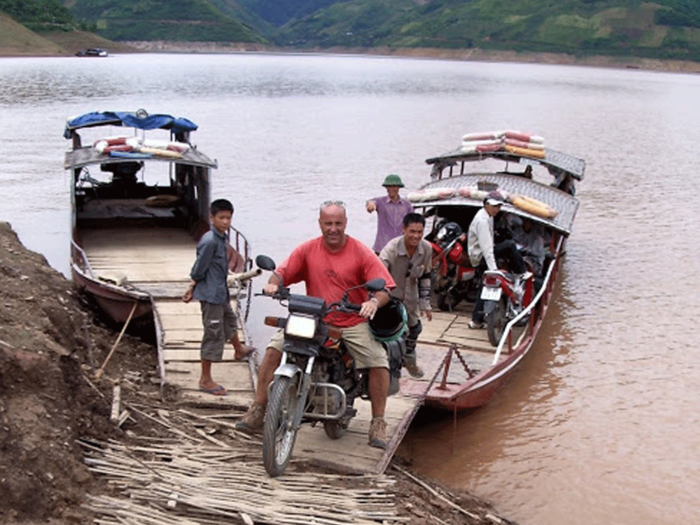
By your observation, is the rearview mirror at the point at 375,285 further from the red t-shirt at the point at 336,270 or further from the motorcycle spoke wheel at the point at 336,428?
the motorcycle spoke wheel at the point at 336,428

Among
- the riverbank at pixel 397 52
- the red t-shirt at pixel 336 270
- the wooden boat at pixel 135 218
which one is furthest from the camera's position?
the riverbank at pixel 397 52

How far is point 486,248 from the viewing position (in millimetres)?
9648

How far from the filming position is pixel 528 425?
9641mm

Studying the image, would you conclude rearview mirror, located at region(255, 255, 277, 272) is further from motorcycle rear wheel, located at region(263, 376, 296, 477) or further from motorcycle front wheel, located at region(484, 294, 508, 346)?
motorcycle front wheel, located at region(484, 294, 508, 346)

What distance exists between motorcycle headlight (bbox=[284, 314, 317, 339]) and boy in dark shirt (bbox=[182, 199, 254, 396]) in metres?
1.72

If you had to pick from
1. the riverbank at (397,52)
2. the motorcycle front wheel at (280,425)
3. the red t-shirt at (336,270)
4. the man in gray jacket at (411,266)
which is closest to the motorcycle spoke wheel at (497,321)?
the man in gray jacket at (411,266)

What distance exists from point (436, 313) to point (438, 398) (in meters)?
3.07

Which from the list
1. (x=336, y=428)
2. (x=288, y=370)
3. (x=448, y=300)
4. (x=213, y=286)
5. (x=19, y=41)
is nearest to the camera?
(x=288, y=370)

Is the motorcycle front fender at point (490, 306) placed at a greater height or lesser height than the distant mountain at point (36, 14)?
greater

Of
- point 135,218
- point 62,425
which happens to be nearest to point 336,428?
point 62,425

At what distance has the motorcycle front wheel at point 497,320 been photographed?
31.5 ft

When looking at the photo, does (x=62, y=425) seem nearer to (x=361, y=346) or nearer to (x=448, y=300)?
(x=361, y=346)

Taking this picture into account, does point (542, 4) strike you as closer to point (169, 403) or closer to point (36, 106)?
point (36, 106)

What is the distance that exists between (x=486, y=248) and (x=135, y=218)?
7587 millimetres
